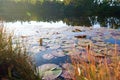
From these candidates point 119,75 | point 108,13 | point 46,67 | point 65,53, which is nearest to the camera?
point 119,75

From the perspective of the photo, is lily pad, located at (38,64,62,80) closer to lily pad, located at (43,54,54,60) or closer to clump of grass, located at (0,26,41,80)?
clump of grass, located at (0,26,41,80)

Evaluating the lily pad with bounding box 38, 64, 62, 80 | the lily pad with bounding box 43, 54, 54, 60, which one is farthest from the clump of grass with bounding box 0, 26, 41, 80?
the lily pad with bounding box 43, 54, 54, 60

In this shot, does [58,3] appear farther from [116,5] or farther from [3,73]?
[3,73]

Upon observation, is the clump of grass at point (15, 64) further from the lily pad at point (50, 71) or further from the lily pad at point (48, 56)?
the lily pad at point (48, 56)

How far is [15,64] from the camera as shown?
14.5 feet

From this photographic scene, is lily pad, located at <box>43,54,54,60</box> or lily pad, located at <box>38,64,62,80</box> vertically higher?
lily pad, located at <box>43,54,54,60</box>

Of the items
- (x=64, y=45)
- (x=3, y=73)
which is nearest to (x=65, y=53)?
(x=64, y=45)

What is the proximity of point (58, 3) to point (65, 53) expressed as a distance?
3320 centimetres

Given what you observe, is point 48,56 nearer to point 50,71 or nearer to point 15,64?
point 50,71

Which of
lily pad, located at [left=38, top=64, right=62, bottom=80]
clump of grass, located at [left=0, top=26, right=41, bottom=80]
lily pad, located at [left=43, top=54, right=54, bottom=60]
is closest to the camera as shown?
clump of grass, located at [left=0, top=26, right=41, bottom=80]

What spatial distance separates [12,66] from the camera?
4.20 m

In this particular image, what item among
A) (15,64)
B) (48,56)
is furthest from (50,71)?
(48,56)

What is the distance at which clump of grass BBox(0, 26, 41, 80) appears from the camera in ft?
13.5

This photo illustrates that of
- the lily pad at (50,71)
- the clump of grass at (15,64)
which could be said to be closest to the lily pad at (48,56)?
the lily pad at (50,71)
